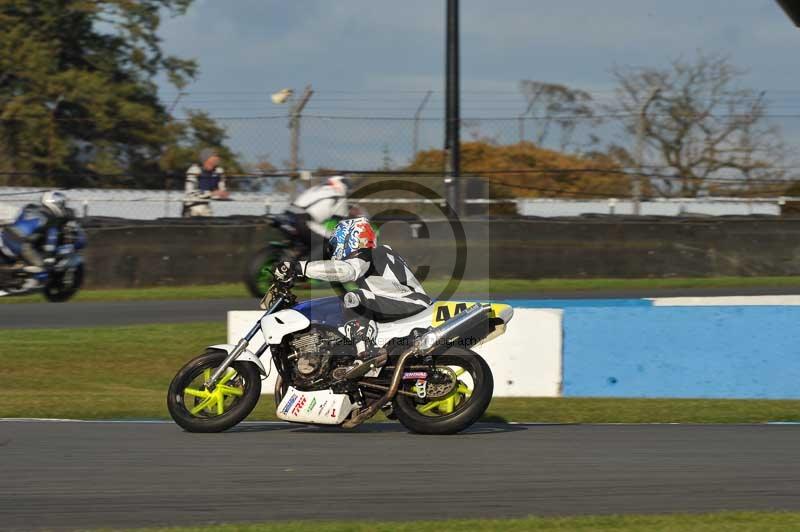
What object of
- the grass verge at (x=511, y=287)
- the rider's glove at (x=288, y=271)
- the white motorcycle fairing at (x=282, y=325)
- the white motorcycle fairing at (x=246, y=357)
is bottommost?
the white motorcycle fairing at (x=246, y=357)

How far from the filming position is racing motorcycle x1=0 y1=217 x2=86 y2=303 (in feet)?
45.5

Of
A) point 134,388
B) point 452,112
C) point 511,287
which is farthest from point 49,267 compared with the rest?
point 452,112

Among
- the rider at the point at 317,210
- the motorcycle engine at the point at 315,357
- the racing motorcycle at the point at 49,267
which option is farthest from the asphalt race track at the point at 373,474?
the racing motorcycle at the point at 49,267

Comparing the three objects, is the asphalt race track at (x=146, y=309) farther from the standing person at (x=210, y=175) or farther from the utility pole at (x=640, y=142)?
the standing person at (x=210, y=175)

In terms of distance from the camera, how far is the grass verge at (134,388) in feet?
28.3

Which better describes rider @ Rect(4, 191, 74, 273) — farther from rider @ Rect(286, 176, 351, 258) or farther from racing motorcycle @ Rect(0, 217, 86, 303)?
rider @ Rect(286, 176, 351, 258)

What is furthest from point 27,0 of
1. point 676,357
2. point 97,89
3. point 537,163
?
point 676,357

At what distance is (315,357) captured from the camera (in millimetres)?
7172

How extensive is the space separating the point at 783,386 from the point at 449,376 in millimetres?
4005

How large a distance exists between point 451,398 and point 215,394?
149 centimetres

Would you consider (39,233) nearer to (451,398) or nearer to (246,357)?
(246,357)

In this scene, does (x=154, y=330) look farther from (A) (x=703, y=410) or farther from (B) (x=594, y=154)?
(B) (x=594, y=154)

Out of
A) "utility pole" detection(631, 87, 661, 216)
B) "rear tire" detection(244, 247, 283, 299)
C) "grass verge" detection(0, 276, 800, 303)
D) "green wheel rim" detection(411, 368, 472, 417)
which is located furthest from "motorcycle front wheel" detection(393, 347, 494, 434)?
"utility pole" detection(631, 87, 661, 216)

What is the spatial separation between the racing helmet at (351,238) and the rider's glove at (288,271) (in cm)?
32
